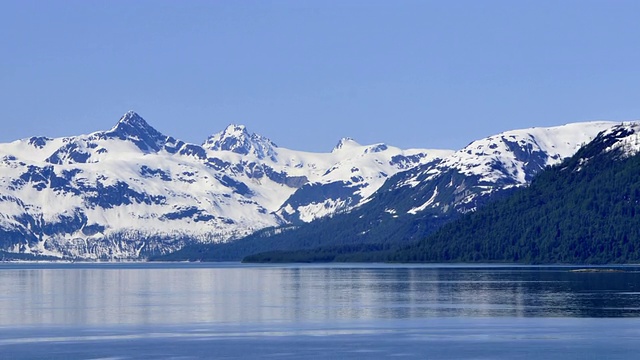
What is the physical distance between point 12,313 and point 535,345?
78349mm

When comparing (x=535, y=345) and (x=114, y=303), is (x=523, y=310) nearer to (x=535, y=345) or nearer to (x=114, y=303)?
(x=535, y=345)

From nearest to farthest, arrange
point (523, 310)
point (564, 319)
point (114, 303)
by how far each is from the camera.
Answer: point (564, 319), point (523, 310), point (114, 303)

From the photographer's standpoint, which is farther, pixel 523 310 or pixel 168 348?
pixel 523 310

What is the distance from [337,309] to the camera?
6870 inches

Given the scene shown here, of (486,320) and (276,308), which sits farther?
(276,308)

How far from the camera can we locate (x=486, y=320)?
15212cm

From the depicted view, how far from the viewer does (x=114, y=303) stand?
7672 inches

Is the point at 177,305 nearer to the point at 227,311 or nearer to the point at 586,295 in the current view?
the point at 227,311

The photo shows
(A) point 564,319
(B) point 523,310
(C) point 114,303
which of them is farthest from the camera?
(C) point 114,303

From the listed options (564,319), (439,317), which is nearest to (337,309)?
(439,317)

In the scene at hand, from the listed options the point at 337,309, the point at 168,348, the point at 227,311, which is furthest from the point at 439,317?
the point at 168,348

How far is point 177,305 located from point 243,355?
2811 inches

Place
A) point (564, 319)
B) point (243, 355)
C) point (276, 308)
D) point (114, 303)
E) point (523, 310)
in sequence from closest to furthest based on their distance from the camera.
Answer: point (243, 355) → point (564, 319) → point (523, 310) → point (276, 308) → point (114, 303)

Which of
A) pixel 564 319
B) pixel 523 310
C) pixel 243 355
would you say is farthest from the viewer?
pixel 523 310
